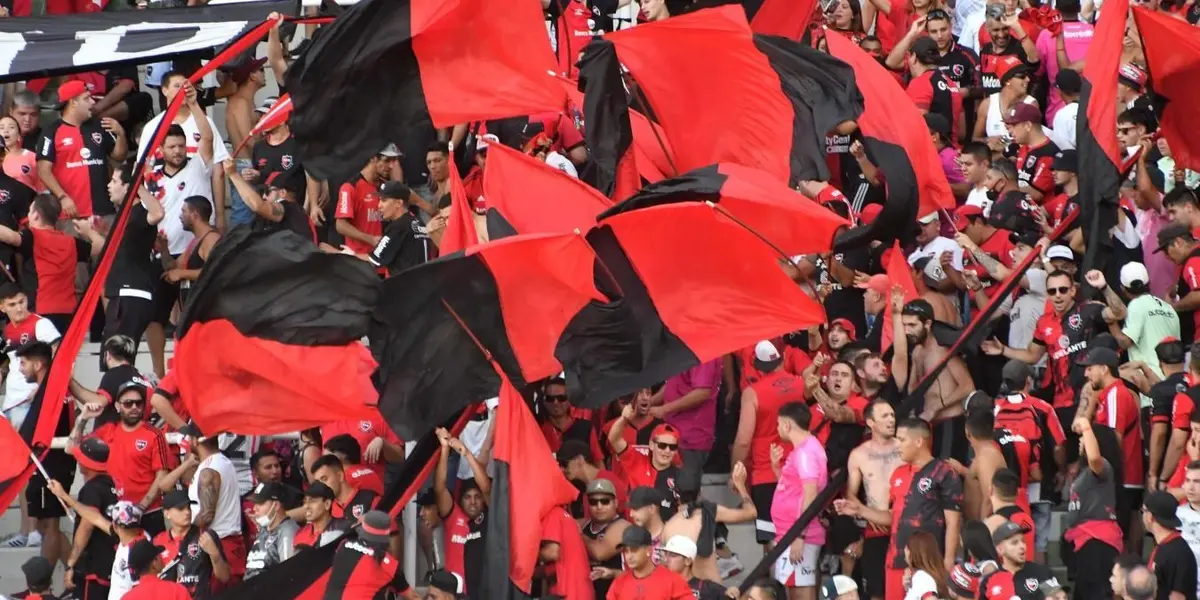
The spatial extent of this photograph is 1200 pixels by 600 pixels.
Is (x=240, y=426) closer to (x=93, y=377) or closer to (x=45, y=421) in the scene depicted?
(x=45, y=421)

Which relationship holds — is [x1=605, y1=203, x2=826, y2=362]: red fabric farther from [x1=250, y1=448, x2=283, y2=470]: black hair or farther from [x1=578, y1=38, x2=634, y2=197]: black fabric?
[x1=250, y1=448, x2=283, y2=470]: black hair

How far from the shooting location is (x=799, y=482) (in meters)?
13.0

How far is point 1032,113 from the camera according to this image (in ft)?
51.5

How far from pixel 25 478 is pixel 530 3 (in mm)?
3823

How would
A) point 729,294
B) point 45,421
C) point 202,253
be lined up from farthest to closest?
point 202,253 → point 45,421 → point 729,294

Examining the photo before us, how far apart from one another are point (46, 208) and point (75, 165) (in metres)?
0.84

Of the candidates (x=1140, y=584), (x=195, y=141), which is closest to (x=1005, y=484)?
(x=1140, y=584)

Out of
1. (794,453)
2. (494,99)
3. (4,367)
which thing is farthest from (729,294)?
(4,367)

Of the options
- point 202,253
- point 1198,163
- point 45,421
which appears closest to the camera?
point 45,421

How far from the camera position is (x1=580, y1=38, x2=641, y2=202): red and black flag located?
522 inches

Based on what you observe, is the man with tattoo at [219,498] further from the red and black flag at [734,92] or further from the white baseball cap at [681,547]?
the red and black flag at [734,92]

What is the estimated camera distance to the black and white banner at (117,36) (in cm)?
1533

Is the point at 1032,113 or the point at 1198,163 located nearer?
the point at 1198,163

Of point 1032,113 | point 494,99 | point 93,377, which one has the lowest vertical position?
point 93,377
